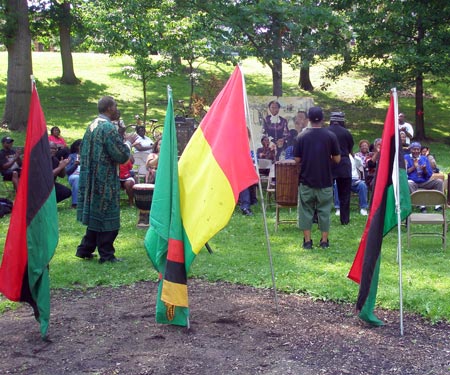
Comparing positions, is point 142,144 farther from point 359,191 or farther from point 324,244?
point 324,244

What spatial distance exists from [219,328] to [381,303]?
1.76m

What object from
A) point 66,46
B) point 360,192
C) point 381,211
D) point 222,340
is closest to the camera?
point 222,340

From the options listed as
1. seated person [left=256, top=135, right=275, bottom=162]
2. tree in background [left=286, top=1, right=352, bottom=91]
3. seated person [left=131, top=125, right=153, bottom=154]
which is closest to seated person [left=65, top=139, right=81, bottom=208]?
seated person [left=131, top=125, right=153, bottom=154]

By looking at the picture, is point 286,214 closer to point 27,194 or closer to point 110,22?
point 27,194

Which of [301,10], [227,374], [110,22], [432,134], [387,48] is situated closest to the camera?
[227,374]

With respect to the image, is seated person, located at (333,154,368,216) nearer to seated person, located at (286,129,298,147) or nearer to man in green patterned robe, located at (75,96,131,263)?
seated person, located at (286,129,298,147)

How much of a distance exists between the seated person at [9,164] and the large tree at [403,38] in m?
11.4

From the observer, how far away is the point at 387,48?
20141 millimetres

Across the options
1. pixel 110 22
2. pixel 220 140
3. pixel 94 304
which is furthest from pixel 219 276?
pixel 110 22

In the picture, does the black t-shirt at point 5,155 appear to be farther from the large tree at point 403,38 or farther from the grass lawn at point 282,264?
the large tree at point 403,38

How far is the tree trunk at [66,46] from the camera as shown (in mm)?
24641

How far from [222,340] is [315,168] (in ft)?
12.0

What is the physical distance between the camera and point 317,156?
8.77 metres

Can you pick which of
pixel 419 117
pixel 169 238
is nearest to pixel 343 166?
pixel 169 238
